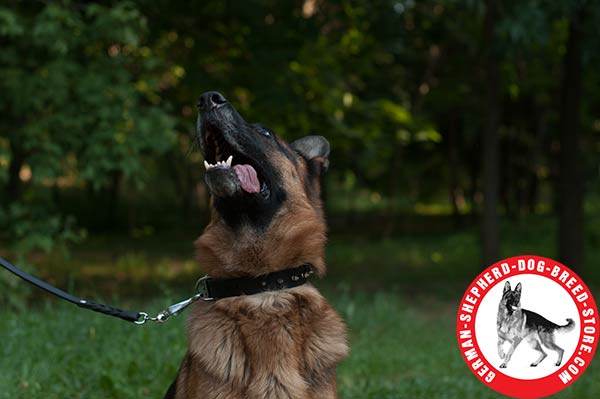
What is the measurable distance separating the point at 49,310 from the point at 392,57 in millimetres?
13968

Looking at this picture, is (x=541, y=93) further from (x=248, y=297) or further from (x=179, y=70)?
(x=248, y=297)

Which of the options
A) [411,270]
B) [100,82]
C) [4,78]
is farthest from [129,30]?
[411,270]

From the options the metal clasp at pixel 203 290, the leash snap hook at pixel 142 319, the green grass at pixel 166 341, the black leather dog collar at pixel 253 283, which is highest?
the black leather dog collar at pixel 253 283

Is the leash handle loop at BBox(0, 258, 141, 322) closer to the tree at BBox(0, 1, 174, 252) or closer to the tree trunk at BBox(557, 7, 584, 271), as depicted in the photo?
the tree at BBox(0, 1, 174, 252)

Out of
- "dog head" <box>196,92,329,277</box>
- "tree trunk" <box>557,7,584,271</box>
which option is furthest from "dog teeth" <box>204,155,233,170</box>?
"tree trunk" <box>557,7,584,271</box>

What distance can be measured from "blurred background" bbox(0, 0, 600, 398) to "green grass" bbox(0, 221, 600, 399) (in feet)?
→ 0.09

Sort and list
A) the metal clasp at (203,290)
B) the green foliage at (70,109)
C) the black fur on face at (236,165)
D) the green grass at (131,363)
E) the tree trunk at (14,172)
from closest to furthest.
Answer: the black fur on face at (236,165)
the metal clasp at (203,290)
the green grass at (131,363)
the green foliage at (70,109)
the tree trunk at (14,172)

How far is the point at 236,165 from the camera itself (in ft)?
13.1

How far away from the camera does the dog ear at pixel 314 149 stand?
448cm

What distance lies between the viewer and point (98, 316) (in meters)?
7.32

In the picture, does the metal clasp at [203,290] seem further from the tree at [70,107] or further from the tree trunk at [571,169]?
the tree trunk at [571,169]

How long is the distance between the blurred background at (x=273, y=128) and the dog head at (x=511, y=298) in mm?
1612

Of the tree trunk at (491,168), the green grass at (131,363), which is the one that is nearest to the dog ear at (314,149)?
the green grass at (131,363)

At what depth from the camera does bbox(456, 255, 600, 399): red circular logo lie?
4.95 metres
